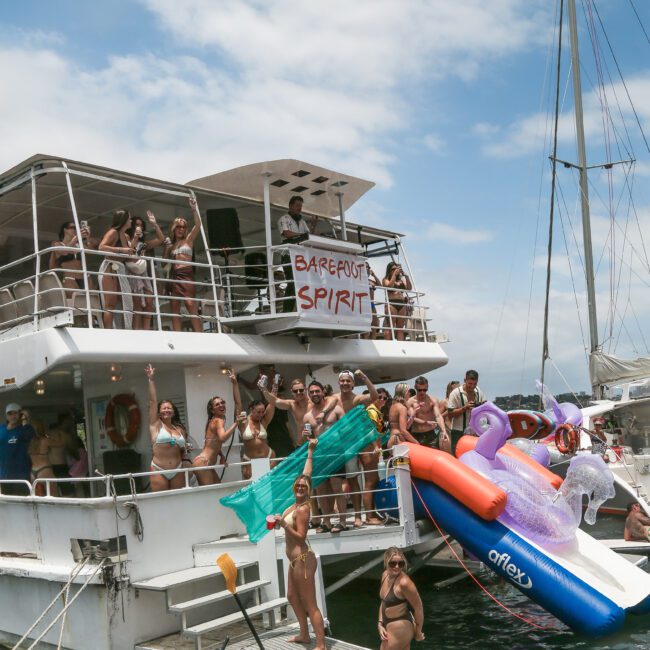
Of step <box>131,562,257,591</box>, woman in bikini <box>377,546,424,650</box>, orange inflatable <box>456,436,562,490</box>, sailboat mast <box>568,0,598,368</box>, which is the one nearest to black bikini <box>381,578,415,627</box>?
woman in bikini <box>377,546,424,650</box>

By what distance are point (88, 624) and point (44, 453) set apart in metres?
3.52

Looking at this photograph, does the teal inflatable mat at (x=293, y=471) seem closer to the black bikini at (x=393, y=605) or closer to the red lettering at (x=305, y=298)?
the black bikini at (x=393, y=605)

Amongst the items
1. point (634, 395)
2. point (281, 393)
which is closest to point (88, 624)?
point (281, 393)

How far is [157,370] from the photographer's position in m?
11.5

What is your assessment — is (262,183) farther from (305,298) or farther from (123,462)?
(123,462)

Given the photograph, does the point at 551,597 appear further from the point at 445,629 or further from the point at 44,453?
the point at 44,453

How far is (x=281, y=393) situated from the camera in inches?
528

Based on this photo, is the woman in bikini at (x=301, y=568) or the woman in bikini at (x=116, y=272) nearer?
the woman in bikini at (x=301, y=568)

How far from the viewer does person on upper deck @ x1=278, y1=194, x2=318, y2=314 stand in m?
12.2

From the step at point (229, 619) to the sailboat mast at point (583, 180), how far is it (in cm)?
1707

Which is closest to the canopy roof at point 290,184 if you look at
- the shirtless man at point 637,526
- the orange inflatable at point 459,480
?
the orange inflatable at point 459,480

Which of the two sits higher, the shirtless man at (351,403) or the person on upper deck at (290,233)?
the person on upper deck at (290,233)

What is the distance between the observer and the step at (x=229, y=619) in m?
8.16

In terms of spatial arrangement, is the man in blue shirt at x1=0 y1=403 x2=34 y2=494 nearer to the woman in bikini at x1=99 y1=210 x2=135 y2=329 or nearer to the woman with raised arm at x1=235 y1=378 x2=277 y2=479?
the woman in bikini at x1=99 y1=210 x2=135 y2=329
